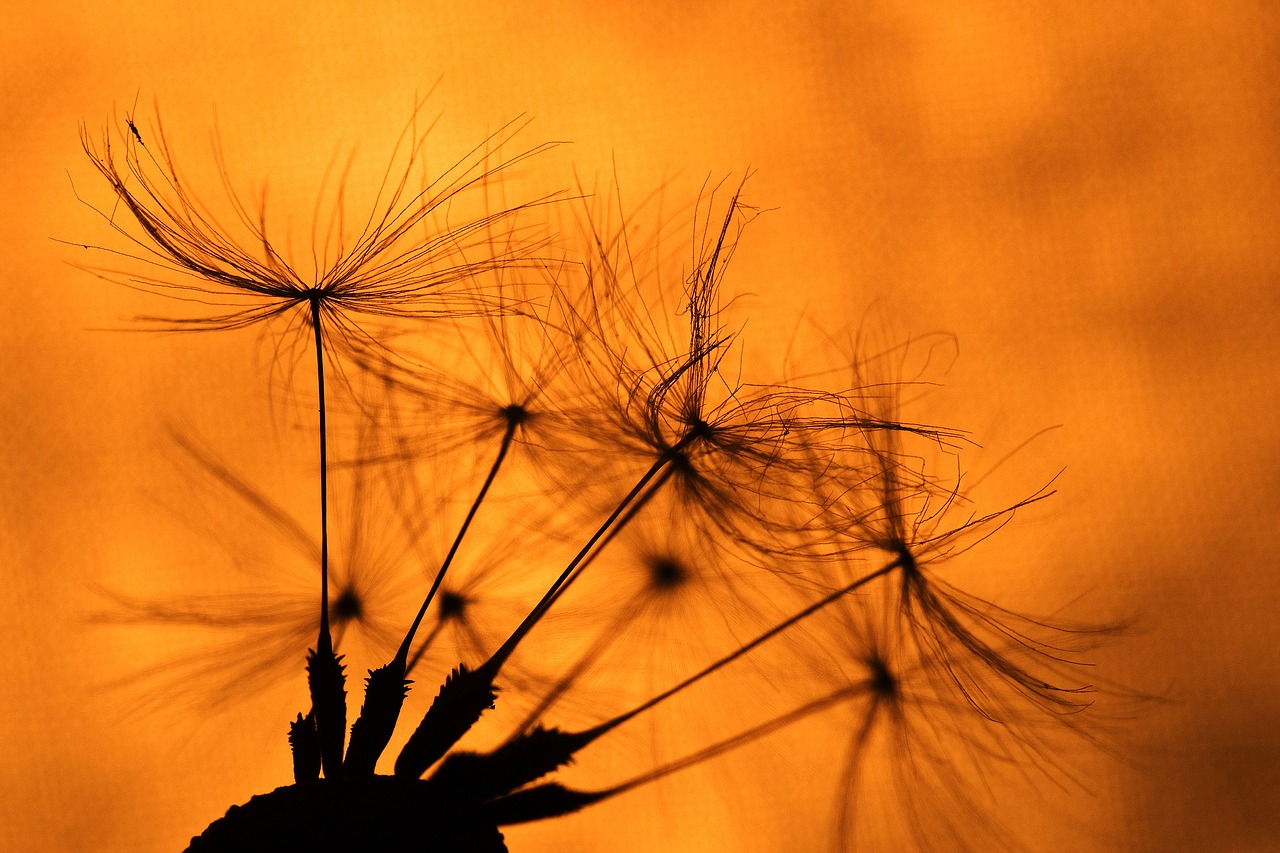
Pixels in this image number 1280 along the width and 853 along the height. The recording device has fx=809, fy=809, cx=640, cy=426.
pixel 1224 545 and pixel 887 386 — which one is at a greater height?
pixel 887 386

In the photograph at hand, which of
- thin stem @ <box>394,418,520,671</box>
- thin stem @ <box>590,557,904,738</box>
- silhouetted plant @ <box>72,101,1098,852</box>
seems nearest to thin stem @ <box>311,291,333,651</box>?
silhouetted plant @ <box>72,101,1098,852</box>

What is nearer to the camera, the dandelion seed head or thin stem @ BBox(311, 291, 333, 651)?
thin stem @ BBox(311, 291, 333, 651)

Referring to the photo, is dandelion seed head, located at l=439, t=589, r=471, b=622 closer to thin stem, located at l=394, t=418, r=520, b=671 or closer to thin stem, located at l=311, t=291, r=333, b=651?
thin stem, located at l=394, t=418, r=520, b=671

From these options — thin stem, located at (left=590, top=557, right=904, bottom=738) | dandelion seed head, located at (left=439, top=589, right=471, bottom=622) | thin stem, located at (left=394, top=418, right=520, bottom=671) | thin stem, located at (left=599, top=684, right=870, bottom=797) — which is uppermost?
thin stem, located at (left=394, top=418, right=520, bottom=671)

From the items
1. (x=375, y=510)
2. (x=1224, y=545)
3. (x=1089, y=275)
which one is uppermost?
(x=1089, y=275)

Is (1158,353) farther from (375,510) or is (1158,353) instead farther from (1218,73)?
→ (375,510)

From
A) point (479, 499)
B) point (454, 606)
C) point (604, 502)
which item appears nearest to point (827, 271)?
point (604, 502)

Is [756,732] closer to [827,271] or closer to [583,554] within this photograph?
[583,554]

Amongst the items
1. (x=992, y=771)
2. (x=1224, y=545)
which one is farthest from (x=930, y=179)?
(x=992, y=771)
